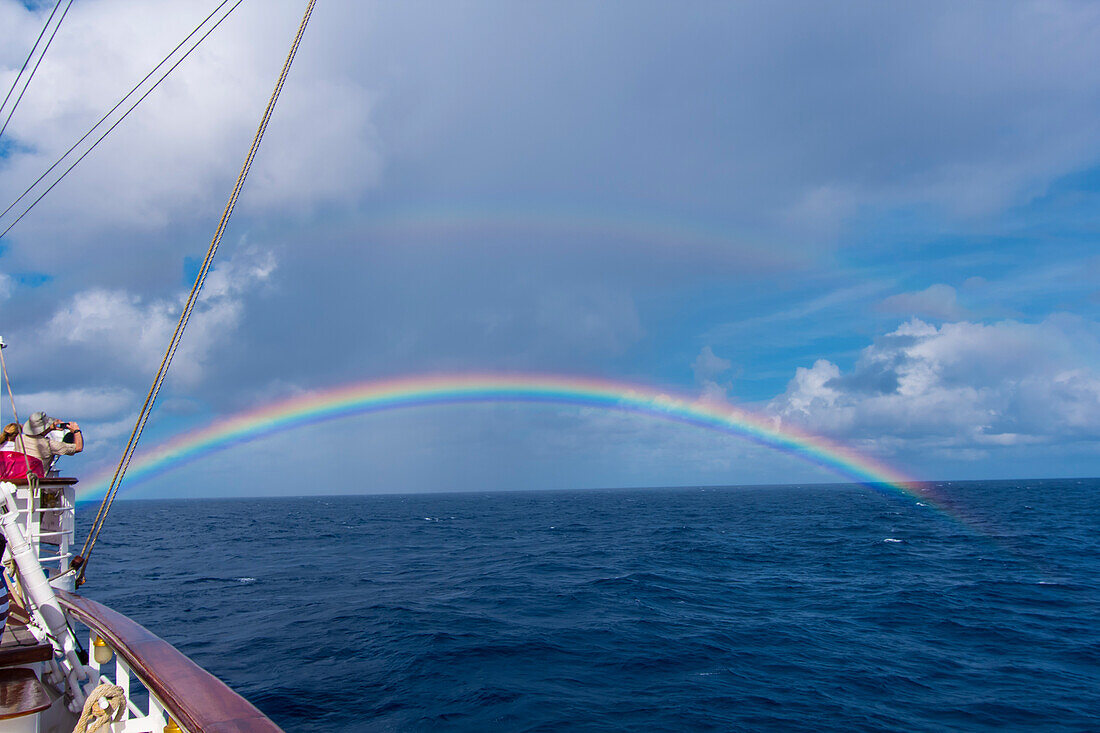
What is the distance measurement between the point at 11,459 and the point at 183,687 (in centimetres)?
787

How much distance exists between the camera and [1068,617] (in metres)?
23.6

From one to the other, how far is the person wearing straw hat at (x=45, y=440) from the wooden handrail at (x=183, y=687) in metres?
5.56

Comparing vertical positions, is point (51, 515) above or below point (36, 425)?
below

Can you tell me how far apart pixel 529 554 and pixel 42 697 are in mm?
40313

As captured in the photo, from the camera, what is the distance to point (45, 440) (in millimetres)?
9297

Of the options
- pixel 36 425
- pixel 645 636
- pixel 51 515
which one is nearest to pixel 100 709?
pixel 36 425

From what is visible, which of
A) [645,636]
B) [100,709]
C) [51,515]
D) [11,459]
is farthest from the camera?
[645,636]

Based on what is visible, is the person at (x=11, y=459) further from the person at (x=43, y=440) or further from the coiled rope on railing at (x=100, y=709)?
the coiled rope on railing at (x=100, y=709)

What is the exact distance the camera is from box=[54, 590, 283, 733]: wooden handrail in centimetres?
320

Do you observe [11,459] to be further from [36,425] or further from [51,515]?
[51,515]

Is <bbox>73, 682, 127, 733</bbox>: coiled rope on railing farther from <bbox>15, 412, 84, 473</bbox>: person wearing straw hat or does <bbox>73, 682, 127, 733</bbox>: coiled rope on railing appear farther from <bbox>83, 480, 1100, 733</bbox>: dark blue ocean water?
<bbox>83, 480, 1100, 733</bbox>: dark blue ocean water

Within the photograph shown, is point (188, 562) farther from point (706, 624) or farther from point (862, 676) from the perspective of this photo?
point (862, 676)

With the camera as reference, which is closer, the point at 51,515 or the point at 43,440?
the point at 43,440

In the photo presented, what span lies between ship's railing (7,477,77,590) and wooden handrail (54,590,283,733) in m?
5.46
